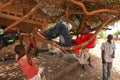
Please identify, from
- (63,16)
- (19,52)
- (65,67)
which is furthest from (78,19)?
(19,52)

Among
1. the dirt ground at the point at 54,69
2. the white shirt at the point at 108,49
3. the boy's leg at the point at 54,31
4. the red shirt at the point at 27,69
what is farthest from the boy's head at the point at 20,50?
the dirt ground at the point at 54,69

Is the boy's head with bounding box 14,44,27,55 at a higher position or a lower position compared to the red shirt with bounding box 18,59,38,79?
higher

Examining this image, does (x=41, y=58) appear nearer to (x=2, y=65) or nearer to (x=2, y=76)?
(x=2, y=65)

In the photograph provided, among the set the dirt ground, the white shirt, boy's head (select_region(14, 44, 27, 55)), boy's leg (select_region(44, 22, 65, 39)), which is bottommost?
the dirt ground

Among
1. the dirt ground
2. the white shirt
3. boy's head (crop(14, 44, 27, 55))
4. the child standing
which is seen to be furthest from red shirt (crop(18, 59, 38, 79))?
the dirt ground

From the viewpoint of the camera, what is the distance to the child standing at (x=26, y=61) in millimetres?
5855

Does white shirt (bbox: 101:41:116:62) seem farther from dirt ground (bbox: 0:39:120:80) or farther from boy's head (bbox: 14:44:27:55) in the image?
boy's head (bbox: 14:44:27:55)

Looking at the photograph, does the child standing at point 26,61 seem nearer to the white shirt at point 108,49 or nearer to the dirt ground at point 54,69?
the white shirt at point 108,49

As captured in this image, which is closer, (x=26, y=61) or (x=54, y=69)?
(x=26, y=61)

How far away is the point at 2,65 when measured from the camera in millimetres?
10641

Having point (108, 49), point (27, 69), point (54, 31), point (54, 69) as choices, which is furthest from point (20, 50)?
point (54, 69)

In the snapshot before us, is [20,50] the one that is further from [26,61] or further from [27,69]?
[27,69]

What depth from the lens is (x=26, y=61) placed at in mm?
5934

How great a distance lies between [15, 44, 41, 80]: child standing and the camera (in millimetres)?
5855
